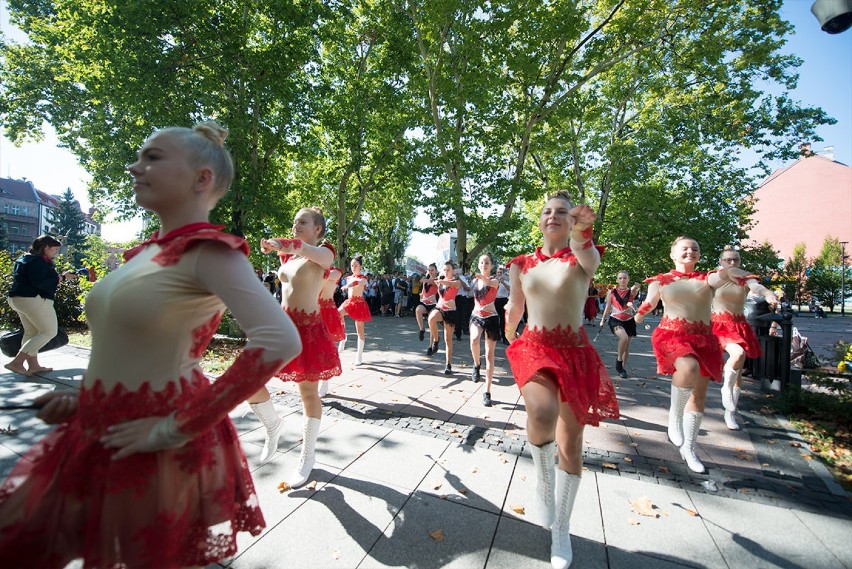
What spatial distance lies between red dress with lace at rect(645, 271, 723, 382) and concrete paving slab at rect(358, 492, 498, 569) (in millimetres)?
2635

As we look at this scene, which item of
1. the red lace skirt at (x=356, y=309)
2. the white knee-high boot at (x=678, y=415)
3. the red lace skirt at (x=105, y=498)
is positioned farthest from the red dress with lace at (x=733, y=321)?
the red lace skirt at (x=105, y=498)

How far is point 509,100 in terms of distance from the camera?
15.0 m

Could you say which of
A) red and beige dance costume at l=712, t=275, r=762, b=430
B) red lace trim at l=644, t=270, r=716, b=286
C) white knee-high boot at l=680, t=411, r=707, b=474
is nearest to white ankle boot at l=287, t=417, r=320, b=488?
white knee-high boot at l=680, t=411, r=707, b=474

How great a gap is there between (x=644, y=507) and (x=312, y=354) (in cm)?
302

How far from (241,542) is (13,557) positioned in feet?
5.92

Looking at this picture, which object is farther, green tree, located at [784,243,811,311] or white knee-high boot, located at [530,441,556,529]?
green tree, located at [784,243,811,311]

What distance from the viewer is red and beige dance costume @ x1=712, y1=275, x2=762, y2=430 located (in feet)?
17.0

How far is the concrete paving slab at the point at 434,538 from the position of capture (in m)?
2.50

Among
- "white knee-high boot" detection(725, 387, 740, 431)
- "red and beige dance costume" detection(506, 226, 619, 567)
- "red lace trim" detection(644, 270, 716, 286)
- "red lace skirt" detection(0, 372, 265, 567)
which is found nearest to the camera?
"red lace skirt" detection(0, 372, 265, 567)

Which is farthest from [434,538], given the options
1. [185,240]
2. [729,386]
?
[729,386]

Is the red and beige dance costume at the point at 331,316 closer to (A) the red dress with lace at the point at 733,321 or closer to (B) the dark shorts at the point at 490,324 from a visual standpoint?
(B) the dark shorts at the point at 490,324

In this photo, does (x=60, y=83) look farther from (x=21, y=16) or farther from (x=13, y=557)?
(x=13, y=557)

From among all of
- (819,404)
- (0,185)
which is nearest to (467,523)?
(819,404)

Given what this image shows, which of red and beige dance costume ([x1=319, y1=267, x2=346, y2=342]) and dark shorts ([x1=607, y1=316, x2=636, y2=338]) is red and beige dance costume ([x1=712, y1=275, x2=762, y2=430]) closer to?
dark shorts ([x1=607, y1=316, x2=636, y2=338])
